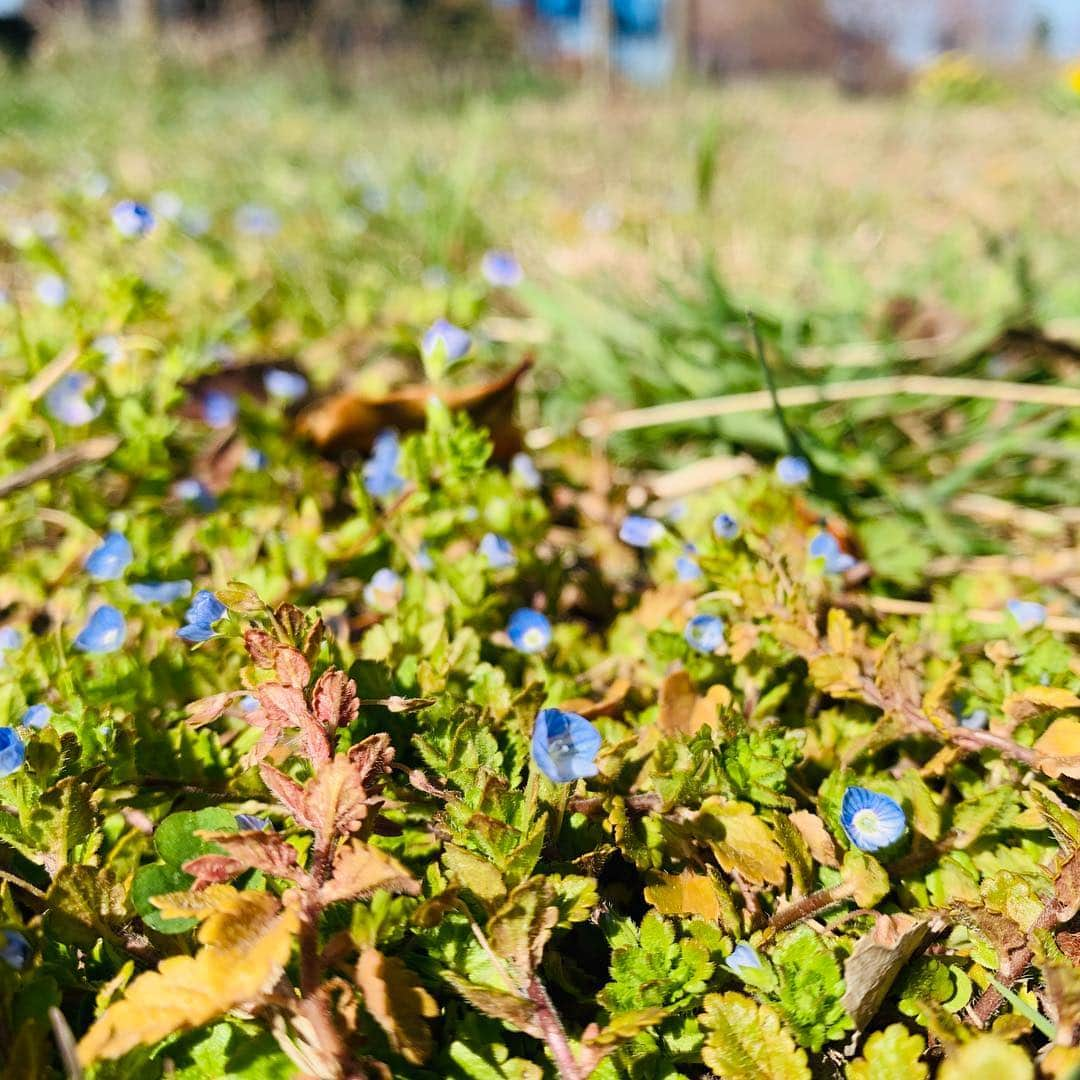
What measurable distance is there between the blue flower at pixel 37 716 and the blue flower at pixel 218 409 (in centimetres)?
84

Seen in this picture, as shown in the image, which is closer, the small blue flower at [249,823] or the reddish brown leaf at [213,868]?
the reddish brown leaf at [213,868]

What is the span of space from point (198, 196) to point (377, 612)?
274 cm

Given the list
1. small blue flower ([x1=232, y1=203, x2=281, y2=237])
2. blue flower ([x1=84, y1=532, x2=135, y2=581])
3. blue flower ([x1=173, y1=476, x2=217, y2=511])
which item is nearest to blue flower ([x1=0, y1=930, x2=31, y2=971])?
blue flower ([x1=84, y1=532, x2=135, y2=581])

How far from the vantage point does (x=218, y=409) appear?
1935 millimetres

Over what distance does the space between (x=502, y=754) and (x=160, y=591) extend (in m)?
0.60

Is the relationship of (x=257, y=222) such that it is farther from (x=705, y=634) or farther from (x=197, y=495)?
(x=705, y=634)

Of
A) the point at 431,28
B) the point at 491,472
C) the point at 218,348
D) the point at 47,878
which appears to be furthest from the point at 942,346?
the point at 431,28

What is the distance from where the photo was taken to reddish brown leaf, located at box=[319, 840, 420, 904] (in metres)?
0.87

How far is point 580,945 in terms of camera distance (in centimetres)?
108

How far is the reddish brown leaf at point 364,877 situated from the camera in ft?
2.85

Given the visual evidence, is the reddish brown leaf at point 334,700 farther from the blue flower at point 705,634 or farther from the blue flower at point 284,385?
the blue flower at point 284,385

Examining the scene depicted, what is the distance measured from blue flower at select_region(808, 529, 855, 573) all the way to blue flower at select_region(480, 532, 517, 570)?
45 cm

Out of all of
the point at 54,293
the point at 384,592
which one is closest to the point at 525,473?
the point at 384,592

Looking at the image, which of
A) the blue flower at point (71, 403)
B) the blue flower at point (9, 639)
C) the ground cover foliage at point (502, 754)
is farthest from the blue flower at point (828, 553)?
the blue flower at point (71, 403)
